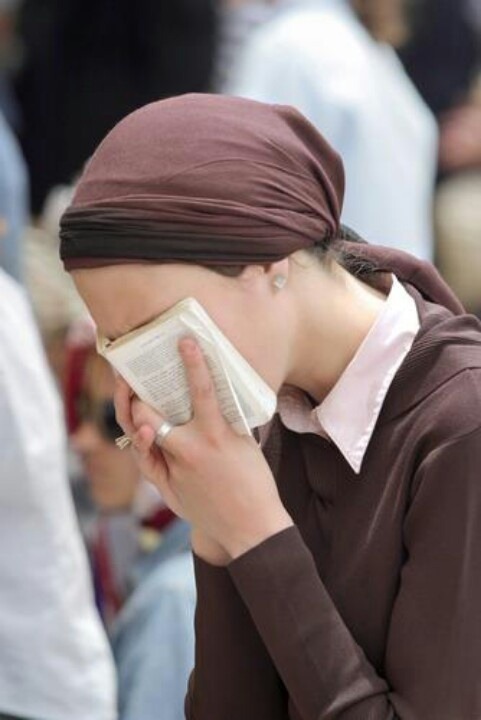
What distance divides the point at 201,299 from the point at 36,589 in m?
1.04

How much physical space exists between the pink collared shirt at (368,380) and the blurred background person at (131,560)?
108cm

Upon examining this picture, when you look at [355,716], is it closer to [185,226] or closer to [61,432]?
[185,226]

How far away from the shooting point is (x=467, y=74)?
19.3 feet

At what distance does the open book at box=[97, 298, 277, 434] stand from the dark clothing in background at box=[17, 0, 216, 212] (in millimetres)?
3652

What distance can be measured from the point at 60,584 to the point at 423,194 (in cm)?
209

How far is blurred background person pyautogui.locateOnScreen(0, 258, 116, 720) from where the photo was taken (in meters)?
2.56

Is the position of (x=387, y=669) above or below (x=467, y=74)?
above

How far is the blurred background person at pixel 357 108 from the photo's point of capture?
13.6ft

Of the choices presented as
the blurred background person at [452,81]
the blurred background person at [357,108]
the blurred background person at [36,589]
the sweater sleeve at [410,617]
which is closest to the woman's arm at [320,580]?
the sweater sleeve at [410,617]

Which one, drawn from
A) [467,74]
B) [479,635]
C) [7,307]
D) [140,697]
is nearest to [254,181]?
[479,635]

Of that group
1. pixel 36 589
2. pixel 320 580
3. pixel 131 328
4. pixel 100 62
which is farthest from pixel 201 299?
pixel 100 62

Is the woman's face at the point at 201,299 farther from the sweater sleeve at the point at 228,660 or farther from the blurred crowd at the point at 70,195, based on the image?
the blurred crowd at the point at 70,195

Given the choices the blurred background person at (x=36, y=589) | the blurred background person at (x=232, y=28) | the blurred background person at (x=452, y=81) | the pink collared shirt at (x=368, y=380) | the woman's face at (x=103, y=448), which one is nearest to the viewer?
the pink collared shirt at (x=368, y=380)

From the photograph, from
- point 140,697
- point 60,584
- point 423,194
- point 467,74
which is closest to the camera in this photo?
point 60,584
